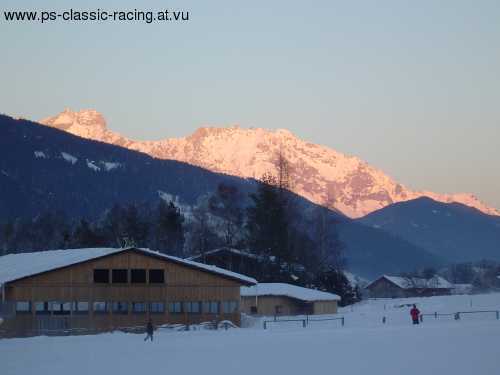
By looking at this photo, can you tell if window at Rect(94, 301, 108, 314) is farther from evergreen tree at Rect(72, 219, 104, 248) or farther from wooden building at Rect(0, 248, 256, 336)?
evergreen tree at Rect(72, 219, 104, 248)

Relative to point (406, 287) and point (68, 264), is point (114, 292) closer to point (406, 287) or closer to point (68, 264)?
point (68, 264)

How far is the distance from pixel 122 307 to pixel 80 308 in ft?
8.52

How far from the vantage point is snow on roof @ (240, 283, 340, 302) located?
294 ft

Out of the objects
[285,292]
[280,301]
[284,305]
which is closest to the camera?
[285,292]

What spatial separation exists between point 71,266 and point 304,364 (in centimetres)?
2831

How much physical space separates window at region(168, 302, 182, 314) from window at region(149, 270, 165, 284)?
4.98ft

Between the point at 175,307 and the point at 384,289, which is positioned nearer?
the point at 175,307

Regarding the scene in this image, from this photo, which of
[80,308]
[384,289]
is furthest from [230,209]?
[384,289]

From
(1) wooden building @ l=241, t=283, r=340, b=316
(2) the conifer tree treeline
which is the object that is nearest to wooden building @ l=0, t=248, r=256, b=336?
(1) wooden building @ l=241, t=283, r=340, b=316

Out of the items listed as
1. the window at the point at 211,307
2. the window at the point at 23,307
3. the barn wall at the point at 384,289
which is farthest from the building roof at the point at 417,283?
the window at the point at 23,307

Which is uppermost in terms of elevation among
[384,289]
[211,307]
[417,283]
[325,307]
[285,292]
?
[417,283]

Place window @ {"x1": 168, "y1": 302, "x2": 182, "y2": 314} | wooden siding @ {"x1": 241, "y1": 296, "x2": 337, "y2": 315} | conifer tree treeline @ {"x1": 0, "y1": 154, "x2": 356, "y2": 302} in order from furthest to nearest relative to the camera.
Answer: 1. conifer tree treeline @ {"x1": 0, "y1": 154, "x2": 356, "y2": 302}
2. wooden siding @ {"x1": 241, "y1": 296, "x2": 337, "y2": 315}
3. window @ {"x1": 168, "y1": 302, "x2": 182, "y2": 314}

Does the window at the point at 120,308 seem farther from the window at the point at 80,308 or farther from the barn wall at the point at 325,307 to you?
the barn wall at the point at 325,307

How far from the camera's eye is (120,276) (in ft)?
220
